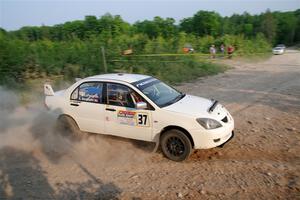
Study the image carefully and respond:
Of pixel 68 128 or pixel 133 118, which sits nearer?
pixel 133 118

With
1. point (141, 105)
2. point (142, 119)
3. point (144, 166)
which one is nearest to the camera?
point (144, 166)

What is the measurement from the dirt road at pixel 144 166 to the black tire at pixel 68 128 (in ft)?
0.55

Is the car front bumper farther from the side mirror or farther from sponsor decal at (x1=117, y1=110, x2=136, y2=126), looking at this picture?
sponsor decal at (x1=117, y1=110, x2=136, y2=126)

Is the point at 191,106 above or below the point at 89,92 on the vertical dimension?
below

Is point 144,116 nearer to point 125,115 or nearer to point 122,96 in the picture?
point 125,115

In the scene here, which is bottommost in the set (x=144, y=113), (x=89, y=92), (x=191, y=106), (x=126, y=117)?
(x=126, y=117)

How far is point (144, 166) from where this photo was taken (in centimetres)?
604

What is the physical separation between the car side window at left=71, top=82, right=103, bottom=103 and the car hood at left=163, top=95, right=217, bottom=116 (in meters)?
1.65

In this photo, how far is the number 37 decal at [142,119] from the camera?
6323 mm

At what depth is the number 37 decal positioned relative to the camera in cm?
632

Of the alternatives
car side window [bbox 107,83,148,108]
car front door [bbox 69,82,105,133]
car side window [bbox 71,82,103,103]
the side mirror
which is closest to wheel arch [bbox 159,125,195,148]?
the side mirror

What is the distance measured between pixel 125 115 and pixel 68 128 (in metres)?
1.71

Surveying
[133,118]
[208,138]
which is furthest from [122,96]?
[208,138]

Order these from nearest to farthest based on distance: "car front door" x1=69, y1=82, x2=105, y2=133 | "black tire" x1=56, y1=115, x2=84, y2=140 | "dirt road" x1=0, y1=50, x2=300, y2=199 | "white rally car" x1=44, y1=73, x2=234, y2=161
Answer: "dirt road" x1=0, y1=50, x2=300, y2=199, "white rally car" x1=44, y1=73, x2=234, y2=161, "car front door" x1=69, y1=82, x2=105, y2=133, "black tire" x1=56, y1=115, x2=84, y2=140
